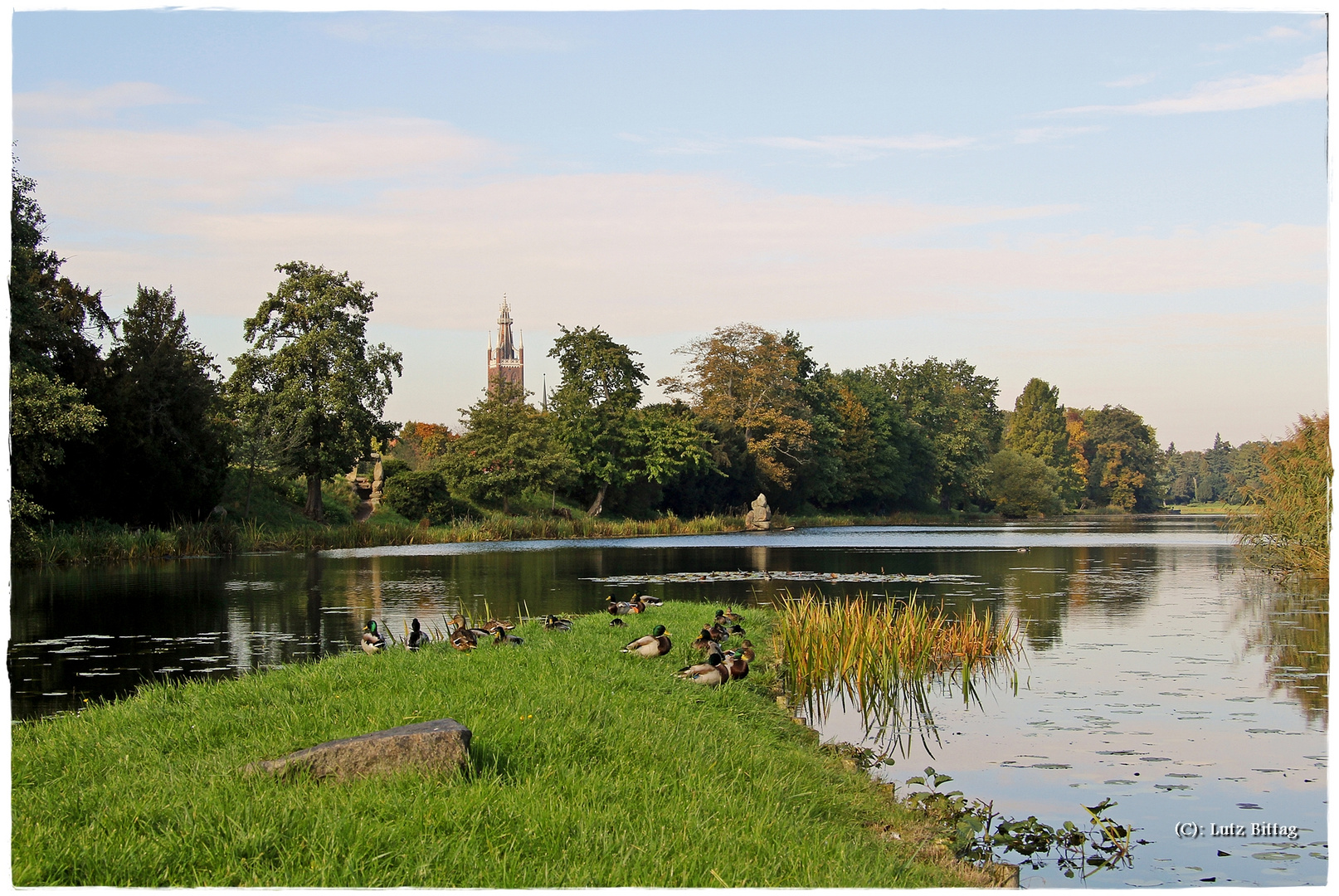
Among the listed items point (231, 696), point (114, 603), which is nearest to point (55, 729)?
point (231, 696)

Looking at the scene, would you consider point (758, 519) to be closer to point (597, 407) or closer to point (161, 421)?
point (597, 407)

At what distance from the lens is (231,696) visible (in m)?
9.98

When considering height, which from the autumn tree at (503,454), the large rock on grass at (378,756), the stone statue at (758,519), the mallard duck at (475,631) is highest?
the autumn tree at (503,454)

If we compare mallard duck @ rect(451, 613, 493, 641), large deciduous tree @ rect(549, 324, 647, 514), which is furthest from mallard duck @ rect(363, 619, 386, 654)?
large deciduous tree @ rect(549, 324, 647, 514)

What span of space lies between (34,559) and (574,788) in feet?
106

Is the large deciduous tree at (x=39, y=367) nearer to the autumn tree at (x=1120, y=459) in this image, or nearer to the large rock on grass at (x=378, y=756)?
the large rock on grass at (x=378, y=756)

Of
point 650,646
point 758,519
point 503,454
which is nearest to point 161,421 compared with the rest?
point 503,454

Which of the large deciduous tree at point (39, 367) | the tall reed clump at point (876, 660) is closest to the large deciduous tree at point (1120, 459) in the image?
the large deciduous tree at point (39, 367)

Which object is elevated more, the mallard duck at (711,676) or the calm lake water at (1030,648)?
the mallard duck at (711,676)

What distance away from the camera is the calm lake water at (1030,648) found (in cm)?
953

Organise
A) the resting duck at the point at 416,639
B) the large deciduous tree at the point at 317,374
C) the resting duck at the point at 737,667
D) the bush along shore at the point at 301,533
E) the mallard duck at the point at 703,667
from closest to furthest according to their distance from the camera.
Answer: the mallard duck at the point at 703,667 < the resting duck at the point at 737,667 < the resting duck at the point at 416,639 < the bush along shore at the point at 301,533 < the large deciduous tree at the point at 317,374

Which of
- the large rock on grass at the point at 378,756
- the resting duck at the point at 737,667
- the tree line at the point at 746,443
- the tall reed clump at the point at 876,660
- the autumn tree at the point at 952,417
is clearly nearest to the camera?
the large rock on grass at the point at 378,756

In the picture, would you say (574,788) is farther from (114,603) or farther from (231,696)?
(114,603)

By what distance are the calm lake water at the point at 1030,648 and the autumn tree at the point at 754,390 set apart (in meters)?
40.7
